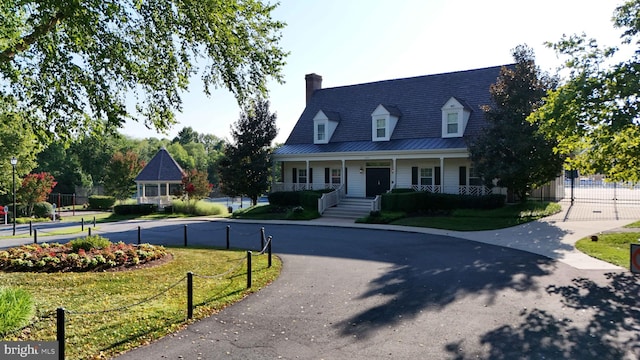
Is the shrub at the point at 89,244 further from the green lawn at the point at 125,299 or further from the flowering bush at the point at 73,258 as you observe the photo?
the green lawn at the point at 125,299

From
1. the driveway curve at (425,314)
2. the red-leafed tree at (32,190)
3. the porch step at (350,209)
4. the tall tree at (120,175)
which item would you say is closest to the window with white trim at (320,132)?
the porch step at (350,209)

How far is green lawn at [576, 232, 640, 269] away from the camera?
1195cm

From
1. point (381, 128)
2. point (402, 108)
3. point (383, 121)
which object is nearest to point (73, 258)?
point (381, 128)

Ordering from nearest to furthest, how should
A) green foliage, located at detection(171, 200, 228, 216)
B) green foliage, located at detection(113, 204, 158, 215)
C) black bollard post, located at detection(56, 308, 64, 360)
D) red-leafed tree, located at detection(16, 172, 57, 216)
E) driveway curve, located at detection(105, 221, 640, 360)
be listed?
black bollard post, located at detection(56, 308, 64, 360) < driveway curve, located at detection(105, 221, 640, 360) < green foliage, located at detection(171, 200, 228, 216) < green foliage, located at detection(113, 204, 158, 215) < red-leafed tree, located at detection(16, 172, 57, 216)

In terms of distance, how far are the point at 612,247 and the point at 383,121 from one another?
694 inches

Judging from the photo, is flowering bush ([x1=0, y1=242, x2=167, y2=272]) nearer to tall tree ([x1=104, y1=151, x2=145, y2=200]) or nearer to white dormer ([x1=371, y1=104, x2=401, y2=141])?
white dormer ([x1=371, y1=104, x2=401, y2=141])

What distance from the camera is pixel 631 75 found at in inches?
458

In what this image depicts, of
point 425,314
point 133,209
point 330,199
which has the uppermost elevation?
point 330,199

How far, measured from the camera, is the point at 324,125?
32219 millimetres

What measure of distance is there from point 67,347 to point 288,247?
9.50 m

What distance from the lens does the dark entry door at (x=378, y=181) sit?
28625mm

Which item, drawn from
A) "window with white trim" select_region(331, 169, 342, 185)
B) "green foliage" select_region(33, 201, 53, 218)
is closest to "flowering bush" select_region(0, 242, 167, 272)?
"window with white trim" select_region(331, 169, 342, 185)

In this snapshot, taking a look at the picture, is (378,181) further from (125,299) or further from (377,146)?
(125,299)

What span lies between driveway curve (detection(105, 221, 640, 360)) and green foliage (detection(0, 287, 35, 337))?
2159mm
